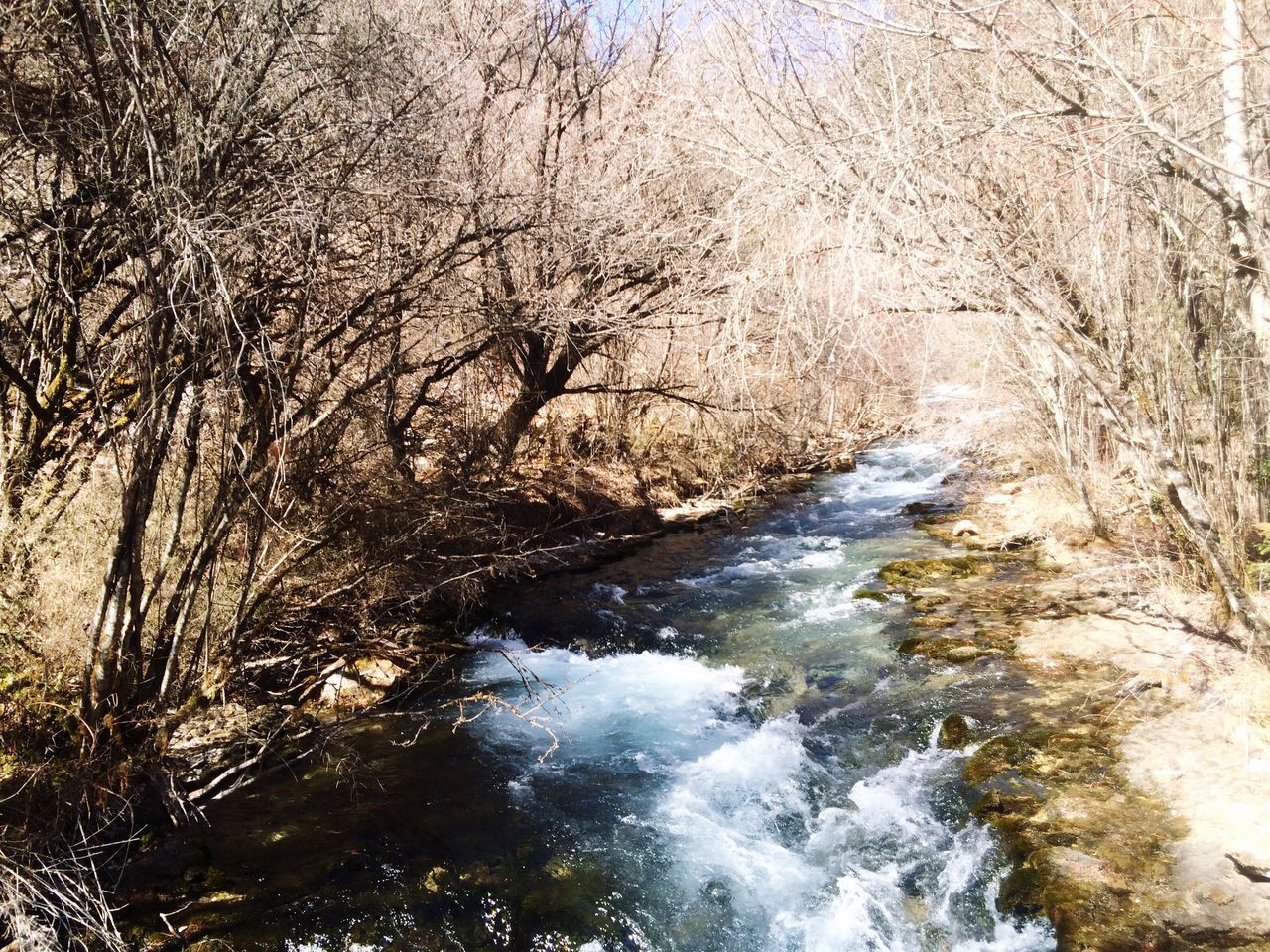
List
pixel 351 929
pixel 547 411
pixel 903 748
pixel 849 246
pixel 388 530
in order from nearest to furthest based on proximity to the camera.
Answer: pixel 849 246
pixel 351 929
pixel 903 748
pixel 388 530
pixel 547 411

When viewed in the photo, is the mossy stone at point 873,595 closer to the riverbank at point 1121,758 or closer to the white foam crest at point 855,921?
the riverbank at point 1121,758

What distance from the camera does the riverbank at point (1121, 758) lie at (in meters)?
4.04

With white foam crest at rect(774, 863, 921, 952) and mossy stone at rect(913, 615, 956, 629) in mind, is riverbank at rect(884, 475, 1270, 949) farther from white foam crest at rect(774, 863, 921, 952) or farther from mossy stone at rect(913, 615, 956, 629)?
white foam crest at rect(774, 863, 921, 952)

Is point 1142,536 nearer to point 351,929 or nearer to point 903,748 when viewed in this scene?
point 903,748

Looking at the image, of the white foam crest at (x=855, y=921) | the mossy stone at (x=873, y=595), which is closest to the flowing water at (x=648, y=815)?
the white foam crest at (x=855, y=921)

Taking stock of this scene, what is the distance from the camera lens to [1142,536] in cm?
871

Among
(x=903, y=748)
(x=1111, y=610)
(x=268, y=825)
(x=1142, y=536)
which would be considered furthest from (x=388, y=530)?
(x=1142, y=536)

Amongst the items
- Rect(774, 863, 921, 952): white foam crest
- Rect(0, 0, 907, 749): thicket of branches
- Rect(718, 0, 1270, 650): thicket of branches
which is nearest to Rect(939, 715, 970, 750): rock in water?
Rect(774, 863, 921, 952): white foam crest

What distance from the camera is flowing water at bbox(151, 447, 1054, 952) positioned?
4320mm

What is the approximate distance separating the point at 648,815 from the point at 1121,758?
121 inches

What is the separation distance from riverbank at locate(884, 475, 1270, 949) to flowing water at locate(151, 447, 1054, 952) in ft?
0.87

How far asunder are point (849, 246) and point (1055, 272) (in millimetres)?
2192

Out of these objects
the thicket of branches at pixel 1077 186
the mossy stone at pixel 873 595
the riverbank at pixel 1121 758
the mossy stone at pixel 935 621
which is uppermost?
the thicket of branches at pixel 1077 186

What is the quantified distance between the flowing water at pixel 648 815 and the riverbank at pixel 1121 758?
265 mm
